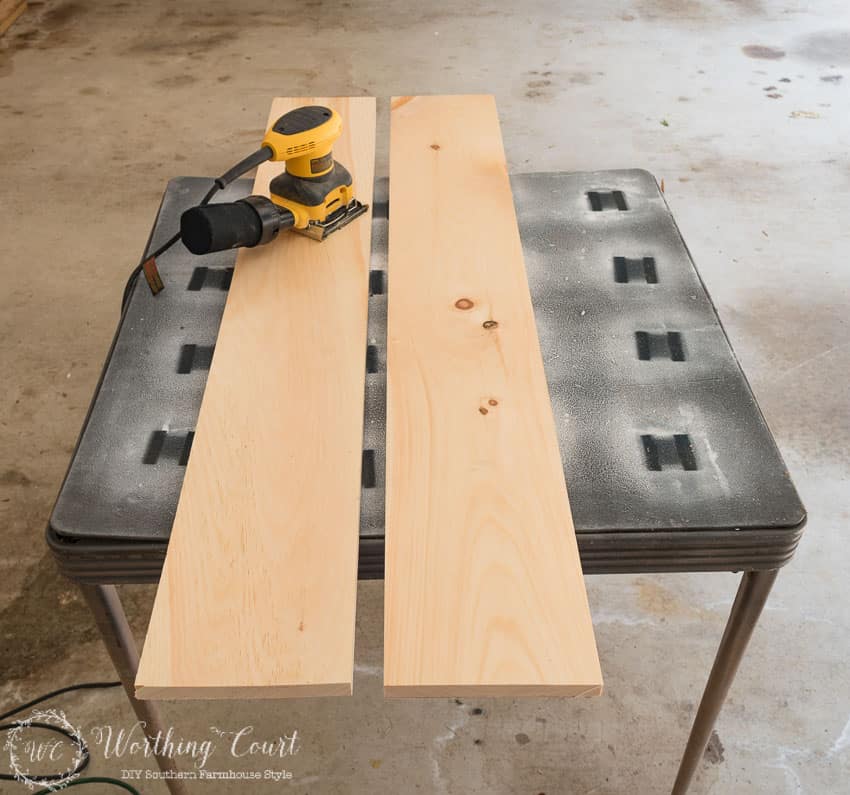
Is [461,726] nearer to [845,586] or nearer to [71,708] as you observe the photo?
[71,708]

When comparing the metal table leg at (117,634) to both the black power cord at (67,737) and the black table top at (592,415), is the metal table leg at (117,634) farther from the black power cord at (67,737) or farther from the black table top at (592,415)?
the black power cord at (67,737)

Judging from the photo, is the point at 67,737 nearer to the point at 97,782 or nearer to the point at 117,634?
the point at 97,782

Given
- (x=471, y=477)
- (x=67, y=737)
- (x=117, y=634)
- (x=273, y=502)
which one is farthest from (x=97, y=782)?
(x=471, y=477)

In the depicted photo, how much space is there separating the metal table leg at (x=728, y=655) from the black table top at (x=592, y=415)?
61 millimetres

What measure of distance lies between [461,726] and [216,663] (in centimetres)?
75

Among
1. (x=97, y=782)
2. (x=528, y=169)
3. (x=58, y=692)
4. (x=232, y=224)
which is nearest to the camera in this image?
(x=232, y=224)

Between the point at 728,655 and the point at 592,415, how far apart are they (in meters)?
0.35

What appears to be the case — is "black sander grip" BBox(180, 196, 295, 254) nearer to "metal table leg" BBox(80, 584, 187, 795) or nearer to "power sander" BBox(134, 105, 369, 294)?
"power sander" BBox(134, 105, 369, 294)

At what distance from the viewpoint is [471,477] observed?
904 millimetres

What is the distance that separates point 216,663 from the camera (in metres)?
0.74

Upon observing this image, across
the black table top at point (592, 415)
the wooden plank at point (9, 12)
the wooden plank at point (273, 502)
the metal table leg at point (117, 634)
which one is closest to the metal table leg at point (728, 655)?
the black table top at point (592, 415)

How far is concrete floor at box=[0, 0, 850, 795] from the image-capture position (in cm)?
137

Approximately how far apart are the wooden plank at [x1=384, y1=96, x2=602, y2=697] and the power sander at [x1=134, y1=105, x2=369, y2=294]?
0.36 feet

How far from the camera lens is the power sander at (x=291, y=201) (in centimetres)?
118
